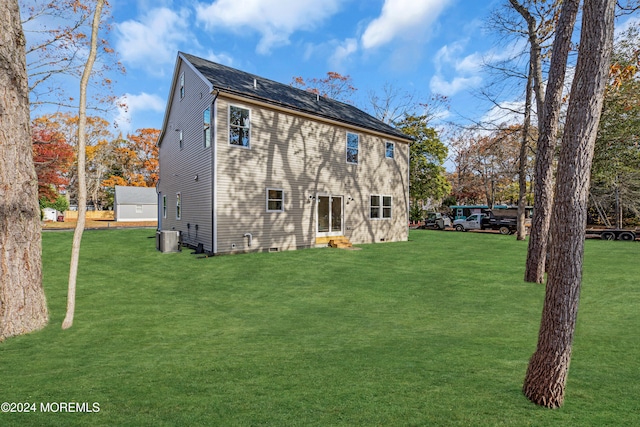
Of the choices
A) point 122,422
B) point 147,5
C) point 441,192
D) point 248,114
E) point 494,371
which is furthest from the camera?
point 441,192

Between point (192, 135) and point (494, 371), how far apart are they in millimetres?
14578

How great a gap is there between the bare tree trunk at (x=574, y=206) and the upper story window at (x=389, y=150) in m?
15.9

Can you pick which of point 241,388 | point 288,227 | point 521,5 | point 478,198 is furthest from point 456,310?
point 478,198

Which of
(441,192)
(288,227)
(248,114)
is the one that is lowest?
(288,227)

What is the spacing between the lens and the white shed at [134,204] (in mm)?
42469

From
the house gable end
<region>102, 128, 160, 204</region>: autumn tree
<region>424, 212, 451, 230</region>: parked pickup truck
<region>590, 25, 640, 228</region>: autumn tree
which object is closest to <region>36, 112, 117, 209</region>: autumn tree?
<region>102, 128, 160, 204</region>: autumn tree

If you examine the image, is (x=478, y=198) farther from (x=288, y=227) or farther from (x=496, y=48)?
(x=288, y=227)

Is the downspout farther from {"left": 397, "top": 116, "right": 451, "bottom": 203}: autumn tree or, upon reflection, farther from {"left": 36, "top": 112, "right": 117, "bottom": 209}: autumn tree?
{"left": 36, "top": 112, "right": 117, "bottom": 209}: autumn tree

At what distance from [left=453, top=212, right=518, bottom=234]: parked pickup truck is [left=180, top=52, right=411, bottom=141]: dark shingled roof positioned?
44.7ft

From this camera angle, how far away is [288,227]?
46.3 feet

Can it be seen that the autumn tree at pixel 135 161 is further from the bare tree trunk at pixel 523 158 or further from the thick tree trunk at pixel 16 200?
the thick tree trunk at pixel 16 200

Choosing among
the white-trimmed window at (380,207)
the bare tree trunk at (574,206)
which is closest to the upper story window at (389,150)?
the white-trimmed window at (380,207)

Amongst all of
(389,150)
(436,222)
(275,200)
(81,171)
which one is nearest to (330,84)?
(436,222)

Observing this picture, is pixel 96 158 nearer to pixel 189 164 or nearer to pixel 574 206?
pixel 189 164
